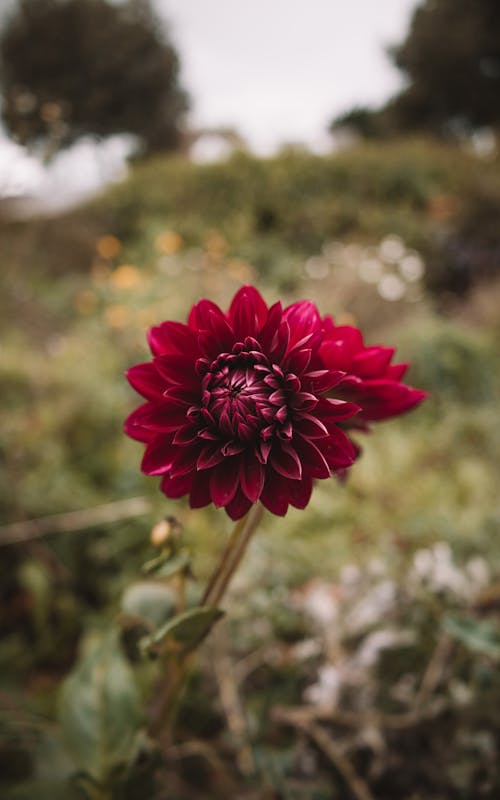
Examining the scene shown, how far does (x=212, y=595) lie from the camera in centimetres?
75

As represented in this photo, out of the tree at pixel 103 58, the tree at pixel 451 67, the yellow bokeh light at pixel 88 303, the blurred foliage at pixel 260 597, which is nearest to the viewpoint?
the blurred foliage at pixel 260 597

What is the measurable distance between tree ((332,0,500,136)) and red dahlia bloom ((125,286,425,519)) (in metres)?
14.2

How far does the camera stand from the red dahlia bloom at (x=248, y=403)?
21.2 inches

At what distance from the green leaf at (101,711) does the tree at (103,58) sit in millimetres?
10262

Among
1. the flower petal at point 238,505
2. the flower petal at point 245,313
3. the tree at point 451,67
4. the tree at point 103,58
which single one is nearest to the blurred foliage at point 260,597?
the flower petal at point 238,505

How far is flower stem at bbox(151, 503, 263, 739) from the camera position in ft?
2.09

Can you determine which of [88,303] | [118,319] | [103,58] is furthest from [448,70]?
[118,319]

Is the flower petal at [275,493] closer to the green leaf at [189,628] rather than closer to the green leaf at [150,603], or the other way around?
the green leaf at [189,628]

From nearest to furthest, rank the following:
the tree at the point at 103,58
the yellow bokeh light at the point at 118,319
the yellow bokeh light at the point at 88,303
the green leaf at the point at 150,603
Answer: the green leaf at the point at 150,603 → the yellow bokeh light at the point at 118,319 → the yellow bokeh light at the point at 88,303 → the tree at the point at 103,58

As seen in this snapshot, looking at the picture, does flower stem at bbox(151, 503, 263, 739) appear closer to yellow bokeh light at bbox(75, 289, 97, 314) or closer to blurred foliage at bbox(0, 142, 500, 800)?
blurred foliage at bbox(0, 142, 500, 800)

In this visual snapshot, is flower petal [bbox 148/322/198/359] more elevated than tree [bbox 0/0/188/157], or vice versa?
tree [bbox 0/0/188/157]

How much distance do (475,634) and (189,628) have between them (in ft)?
1.86

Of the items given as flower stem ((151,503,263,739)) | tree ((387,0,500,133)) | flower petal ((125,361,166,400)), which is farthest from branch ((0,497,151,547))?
Result: tree ((387,0,500,133))

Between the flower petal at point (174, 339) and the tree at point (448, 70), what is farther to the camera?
the tree at point (448, 70)
